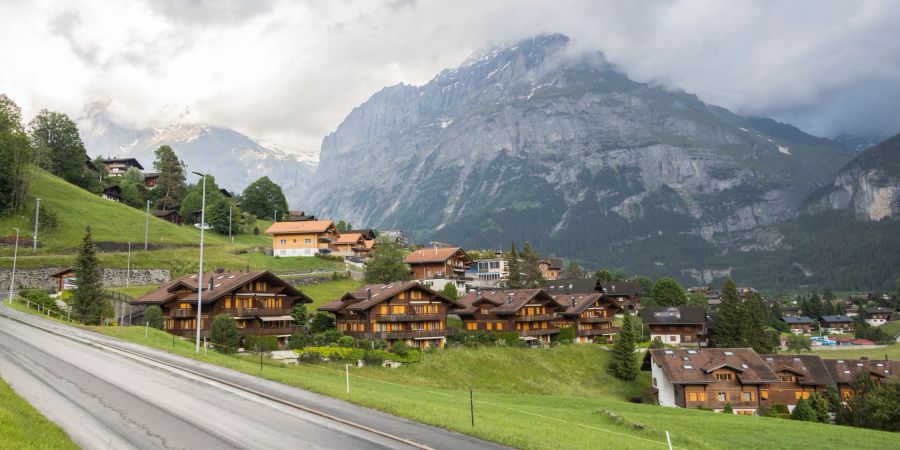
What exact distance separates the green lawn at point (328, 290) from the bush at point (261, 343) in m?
23.1

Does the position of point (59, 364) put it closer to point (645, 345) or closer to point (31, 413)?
point (31, 413)

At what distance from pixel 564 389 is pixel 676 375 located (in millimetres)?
14466

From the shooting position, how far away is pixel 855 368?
74.8 metres

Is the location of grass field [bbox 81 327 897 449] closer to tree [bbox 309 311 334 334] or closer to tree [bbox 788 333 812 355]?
tree [bbox 309 311 334 334]

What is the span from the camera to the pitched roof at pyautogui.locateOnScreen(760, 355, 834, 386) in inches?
2837

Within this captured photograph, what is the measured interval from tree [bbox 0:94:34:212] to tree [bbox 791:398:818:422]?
115939mm

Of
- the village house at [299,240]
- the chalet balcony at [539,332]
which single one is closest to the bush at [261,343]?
the chalet balcony at [539,332]

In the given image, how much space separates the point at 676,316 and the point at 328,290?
63586 millimetres

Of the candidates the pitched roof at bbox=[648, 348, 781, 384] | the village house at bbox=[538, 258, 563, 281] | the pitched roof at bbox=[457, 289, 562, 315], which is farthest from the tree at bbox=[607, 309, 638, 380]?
the village house at bbox=[538, 258, 563, 281]

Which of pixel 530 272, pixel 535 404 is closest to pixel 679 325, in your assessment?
pixel 530 272

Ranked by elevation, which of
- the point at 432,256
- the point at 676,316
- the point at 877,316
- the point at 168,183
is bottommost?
the point at 877,316

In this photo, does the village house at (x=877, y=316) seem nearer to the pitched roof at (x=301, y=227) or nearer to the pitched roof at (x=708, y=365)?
the pitched roof at (x=708, y=365)

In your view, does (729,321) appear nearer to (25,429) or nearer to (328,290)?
(328,290)

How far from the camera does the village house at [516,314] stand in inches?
3243
